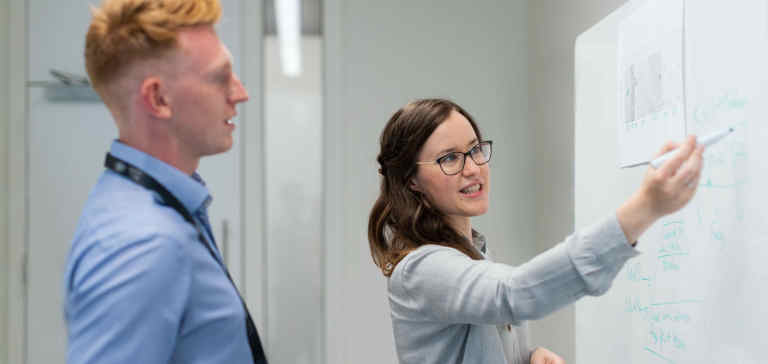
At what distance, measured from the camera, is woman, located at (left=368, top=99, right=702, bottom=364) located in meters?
0.86

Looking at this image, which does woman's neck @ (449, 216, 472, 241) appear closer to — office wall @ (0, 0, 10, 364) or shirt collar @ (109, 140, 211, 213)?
shirt collar @ (109, 140, 211, 213)

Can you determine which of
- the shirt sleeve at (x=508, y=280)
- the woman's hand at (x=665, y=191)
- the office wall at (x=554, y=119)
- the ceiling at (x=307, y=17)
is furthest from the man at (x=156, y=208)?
the ceiling at (x=307, y=17)

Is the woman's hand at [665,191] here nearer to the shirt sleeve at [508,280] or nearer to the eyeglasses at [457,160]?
the shirt sleeve at [508,280]

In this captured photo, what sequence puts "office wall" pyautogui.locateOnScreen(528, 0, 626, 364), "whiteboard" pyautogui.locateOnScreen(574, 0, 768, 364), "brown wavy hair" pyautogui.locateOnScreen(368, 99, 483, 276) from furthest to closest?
"office wall" pyautogui.locateOnScreen(528, 0, 626, 364) < "brown wavy hair" pyautogui.locateOnScreen(368, 99, 483, 276) < "whiteboard" pyautogui.locateOnScreen(574, 0, 768, 364)

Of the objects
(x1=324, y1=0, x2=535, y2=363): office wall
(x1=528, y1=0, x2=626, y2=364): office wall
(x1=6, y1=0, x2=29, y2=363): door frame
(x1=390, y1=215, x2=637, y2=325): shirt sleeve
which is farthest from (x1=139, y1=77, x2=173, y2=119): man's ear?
(x1=6, y1=0, x2=29, y2=363): door frame

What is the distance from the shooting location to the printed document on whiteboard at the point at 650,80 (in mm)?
1138

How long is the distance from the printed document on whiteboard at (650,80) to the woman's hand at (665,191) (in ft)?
0.95

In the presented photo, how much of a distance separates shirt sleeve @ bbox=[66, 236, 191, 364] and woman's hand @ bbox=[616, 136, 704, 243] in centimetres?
58

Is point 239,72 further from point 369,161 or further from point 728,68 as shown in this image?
point 728,68

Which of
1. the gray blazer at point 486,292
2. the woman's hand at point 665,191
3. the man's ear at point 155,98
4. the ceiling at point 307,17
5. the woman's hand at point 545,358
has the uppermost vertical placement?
the ceiling at point 307,17

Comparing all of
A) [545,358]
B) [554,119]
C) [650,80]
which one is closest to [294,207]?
[554,119]

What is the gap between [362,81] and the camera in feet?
8.84

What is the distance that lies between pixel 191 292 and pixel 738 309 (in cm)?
82

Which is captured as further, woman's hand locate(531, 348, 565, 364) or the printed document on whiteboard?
woman's hand locate(531, 348, 565, 364)
